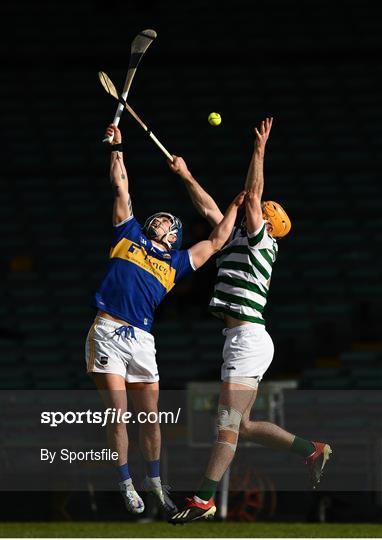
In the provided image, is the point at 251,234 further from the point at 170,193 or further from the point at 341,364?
the point at 170,193

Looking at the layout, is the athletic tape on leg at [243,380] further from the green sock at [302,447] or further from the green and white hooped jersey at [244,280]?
the green sock at [302,447]

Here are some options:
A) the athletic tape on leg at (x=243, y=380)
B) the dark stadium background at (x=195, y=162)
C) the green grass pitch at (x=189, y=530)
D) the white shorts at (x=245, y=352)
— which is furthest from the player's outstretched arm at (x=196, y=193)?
the dark stadium background at (x=195, y=162)

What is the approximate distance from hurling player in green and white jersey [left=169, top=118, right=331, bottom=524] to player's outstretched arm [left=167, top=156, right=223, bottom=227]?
0.85 ft

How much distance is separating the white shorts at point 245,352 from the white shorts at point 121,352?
1.35 ft

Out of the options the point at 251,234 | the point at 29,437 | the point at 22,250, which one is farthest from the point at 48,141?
the point at 251,234

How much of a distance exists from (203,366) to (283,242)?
1614 mm

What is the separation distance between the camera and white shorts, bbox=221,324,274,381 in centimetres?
694

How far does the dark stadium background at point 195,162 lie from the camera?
39.7ft

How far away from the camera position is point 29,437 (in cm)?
1032

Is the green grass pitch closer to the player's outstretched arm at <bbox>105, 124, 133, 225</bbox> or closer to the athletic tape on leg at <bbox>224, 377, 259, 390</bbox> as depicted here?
the athletic tape on leg at <bbox>224, 377, 259, 390</bbox>

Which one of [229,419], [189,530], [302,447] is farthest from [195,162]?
[229,419]

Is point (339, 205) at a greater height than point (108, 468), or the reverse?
point (339, 205)

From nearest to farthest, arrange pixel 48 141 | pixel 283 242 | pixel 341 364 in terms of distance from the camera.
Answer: pixel 341 364 → pixel 283 242 → pixel 48 141

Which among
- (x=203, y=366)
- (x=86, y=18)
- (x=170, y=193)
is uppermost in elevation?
(x=86, y=18)
